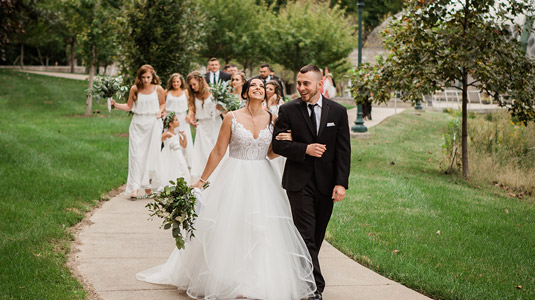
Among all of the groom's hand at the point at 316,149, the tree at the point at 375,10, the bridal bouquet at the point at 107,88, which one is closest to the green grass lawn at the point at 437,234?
the groom's hand at the point at 316,149

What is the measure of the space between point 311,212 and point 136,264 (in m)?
2.36

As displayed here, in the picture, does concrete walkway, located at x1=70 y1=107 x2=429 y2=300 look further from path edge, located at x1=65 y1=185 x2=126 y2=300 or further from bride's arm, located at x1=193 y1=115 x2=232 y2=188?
bride's arm, located at x1=193 y1=115 x2=232 y2=188

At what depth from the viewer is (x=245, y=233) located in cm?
591

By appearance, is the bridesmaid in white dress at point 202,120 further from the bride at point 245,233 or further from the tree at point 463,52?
the bride at point 245,233

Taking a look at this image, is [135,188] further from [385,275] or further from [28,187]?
[385,275]

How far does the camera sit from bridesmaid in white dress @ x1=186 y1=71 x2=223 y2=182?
1228cm

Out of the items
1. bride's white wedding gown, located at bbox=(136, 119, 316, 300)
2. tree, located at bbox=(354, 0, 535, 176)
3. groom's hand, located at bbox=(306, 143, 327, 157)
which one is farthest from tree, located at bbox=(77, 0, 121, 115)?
groom's hand, located at bbox=(306, 143, 327, 157)

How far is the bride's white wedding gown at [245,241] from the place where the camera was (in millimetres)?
5777

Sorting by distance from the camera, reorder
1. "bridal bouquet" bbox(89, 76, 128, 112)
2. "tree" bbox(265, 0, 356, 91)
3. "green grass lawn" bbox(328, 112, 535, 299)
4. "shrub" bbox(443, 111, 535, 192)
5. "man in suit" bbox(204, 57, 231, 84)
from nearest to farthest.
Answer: "green grass lawn" bbox(328, 112, 535, 299) → "bridal bouquet" bbox(89, 76, 128, 112) → "shrub" bbox(443, 111, 535, 192) → "man in suit" bbox(204, 57, 231, 84) → "tree" bbox(265, 0, 356, 91)

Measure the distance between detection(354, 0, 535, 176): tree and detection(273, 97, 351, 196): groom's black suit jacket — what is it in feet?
24.2

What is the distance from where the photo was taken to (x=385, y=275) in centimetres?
697

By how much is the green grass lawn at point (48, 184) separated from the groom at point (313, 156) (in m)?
2.19

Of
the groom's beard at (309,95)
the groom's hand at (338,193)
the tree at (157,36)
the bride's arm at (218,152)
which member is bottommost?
the groom's hand at (338,193)

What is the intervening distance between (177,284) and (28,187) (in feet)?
19.0
